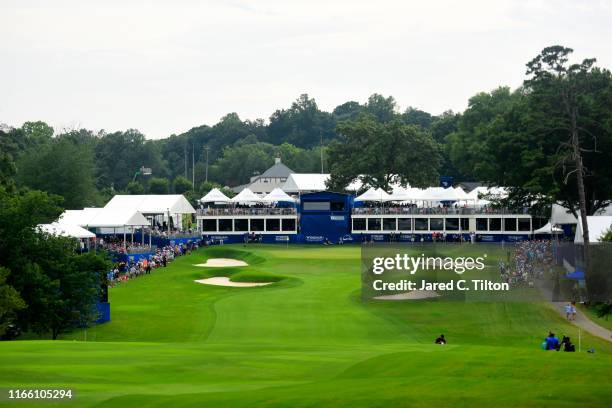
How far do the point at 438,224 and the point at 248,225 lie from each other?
63.9ft

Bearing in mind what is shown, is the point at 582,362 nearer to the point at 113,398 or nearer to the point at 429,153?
the point at 113,398

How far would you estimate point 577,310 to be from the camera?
43719mm

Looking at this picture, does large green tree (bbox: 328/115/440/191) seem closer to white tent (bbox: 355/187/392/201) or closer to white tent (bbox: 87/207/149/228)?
white tent (bbox: 355/187/392/201)

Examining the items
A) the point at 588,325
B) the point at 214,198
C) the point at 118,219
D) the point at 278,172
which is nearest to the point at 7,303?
the point at 588,325

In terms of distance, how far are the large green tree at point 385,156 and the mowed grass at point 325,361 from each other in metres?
66.5

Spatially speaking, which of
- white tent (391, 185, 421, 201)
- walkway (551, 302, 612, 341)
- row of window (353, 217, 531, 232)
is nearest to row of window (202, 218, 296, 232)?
row of window (353, 217, 531, 232)

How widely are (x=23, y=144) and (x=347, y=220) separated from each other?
206 feet

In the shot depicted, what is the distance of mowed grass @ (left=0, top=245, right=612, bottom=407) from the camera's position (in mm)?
18469

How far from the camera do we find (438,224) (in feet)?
316

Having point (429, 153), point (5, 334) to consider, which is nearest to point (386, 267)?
point (5, 334)

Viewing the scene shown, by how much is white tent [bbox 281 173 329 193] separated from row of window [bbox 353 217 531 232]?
103ft

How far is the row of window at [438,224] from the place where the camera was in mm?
93875

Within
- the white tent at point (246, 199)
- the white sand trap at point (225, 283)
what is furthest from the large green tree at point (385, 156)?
the white sand trap at point (225, 283)

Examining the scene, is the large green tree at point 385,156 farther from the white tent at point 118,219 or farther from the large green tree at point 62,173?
the white tent at point 118,219
